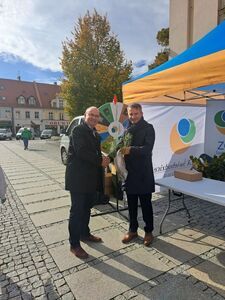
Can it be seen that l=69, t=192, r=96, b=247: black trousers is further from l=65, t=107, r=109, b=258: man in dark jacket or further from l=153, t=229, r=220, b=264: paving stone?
l=153, t=229, r=220, b=264: paving stone

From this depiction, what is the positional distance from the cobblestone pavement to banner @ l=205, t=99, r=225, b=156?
1904mm

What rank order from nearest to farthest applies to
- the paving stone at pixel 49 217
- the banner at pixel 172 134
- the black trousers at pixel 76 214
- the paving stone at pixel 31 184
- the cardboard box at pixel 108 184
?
the black trousers at pixel 76 214 → the paving stone at pixel 49 217 → the cardboard box at pixel 108 184 → the banner at pixel 172 134 → the paving stone at pixel 31 184

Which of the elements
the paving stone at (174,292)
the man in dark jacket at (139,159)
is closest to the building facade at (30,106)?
the man in dark jacket at (139,159)

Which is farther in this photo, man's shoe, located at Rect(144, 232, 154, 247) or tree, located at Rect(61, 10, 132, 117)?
tree, located at Rect(61, 10, 132, 117)

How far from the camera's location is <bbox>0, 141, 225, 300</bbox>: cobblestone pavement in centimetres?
233

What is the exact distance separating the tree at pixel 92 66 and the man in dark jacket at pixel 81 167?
12.9m

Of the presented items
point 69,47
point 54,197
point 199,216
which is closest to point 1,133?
point 69,47

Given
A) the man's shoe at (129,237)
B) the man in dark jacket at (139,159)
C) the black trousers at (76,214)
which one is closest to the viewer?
the black trousers at (76,214)

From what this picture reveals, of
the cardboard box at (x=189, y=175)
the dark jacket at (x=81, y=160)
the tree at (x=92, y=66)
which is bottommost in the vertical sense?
the cardboard box at (x=189, y=175)

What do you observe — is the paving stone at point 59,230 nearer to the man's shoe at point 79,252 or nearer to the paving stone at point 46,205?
the man's shoe at point 79,252

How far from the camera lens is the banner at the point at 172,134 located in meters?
5.38

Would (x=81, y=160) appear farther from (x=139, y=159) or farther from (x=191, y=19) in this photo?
(x=191, y=19)

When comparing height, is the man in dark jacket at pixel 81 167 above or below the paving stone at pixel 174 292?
above

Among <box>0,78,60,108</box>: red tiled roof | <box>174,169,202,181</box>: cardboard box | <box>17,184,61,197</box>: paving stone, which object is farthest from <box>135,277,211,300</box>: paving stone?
<box>0,78,60,108</box>: red tiled roof
